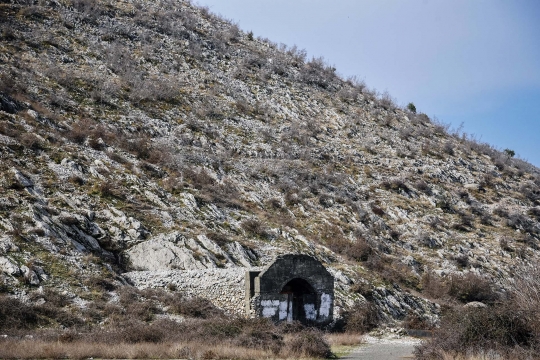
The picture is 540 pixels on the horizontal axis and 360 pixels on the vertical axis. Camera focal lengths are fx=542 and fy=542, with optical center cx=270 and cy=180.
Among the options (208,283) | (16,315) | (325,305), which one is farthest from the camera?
(325,305)

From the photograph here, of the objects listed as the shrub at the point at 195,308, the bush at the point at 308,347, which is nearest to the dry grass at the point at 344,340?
the shrub at the point at 195,308

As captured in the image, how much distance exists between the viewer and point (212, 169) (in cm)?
4266

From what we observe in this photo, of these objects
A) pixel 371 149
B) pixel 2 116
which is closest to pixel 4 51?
pixel 2 116

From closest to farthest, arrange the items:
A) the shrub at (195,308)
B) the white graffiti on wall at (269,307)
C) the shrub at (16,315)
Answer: the shrub at (16,315) < the shrub at (195,308) < the white graffiti on wall at (269,307)

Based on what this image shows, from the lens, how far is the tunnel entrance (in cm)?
2684

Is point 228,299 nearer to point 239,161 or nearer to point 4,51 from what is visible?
point 239,161

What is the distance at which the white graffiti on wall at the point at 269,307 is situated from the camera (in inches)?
1000

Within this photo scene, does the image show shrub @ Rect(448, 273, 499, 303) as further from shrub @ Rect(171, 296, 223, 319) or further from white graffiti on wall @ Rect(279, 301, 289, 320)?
shrub @ Rect(171, 296, 223, 319)

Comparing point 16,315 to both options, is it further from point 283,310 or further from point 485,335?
point 485,335

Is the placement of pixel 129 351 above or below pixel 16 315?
below

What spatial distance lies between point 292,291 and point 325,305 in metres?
1.83

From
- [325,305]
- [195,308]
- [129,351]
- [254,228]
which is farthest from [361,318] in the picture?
[129,351]

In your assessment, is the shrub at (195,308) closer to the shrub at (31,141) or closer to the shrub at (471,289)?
the shrub at (31,141)

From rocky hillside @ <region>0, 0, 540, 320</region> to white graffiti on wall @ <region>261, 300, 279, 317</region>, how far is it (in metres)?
5.41
